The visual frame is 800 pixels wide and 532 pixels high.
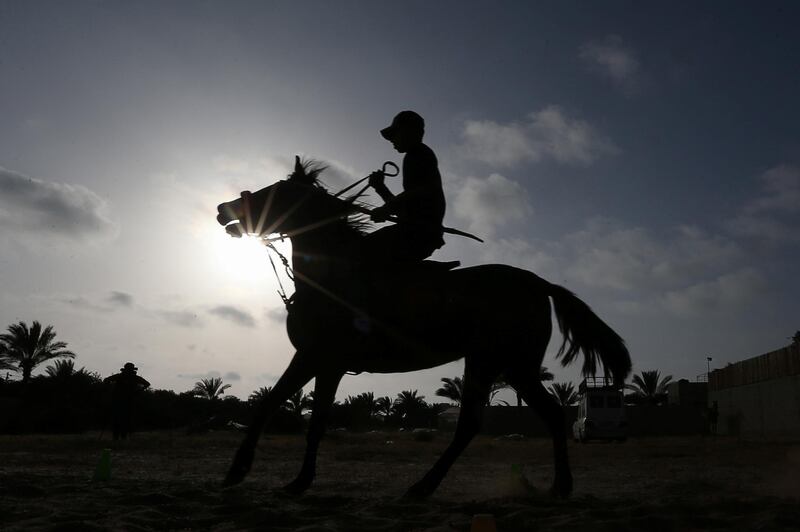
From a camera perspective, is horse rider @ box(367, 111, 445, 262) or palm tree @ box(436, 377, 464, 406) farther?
palm tree @ box(436, 377, 464, 406)

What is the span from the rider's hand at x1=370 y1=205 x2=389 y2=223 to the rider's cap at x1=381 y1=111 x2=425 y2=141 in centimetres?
79

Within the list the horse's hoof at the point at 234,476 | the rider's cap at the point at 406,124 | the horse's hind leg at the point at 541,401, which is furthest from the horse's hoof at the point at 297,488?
the rider's cap at the point at 406,124

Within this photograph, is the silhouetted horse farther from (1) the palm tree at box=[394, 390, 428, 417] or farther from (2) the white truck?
(1) the palm tree at box=[394, 390, 428, 417]

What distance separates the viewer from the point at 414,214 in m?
6.31

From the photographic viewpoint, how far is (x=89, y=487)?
6094 millimetres

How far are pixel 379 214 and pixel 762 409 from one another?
96.1ft

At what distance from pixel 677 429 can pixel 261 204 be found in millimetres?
42744

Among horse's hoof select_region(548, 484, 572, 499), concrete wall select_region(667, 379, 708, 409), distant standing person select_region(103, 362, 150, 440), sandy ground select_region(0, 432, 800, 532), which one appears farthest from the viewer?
concrete wall select_region(667, 379, 708, 409)

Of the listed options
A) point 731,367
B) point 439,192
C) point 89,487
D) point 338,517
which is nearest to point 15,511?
point 89,487

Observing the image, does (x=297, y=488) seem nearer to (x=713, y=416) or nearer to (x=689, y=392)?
(x=713, y=416)

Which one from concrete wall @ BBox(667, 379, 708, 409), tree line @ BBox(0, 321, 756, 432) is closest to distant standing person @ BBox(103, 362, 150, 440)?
tree line @ BBox(0, 321, 756, 432)

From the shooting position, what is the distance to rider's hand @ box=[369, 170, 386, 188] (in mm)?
6664

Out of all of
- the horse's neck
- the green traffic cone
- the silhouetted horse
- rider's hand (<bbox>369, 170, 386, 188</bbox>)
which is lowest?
the green traffic cone

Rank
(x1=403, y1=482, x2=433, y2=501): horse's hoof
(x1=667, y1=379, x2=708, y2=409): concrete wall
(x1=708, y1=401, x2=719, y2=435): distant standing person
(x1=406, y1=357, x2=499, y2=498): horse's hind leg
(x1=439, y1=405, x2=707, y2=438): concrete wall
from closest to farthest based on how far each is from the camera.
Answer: (x1=403, y1=482, x2=433, y2=501): horse's hoof → (x1=406, y1=357, x2=499, y2=498): horse's hind leg → (x1=708, y1=401, x2=719, y2=435): distant standing person → (x1=439, y1=405, x2=707, y2=438): concrete wall → (x1=667, y1=379, x2=708, y2=409): concrete wall
